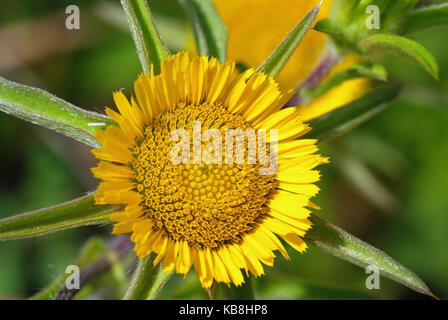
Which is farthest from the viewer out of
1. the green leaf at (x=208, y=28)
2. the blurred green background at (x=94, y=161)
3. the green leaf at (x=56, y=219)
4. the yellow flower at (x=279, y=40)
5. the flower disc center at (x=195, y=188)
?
the blurred green background at (x=94, y=161)

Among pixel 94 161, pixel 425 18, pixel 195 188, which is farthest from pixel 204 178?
pixel 94 161

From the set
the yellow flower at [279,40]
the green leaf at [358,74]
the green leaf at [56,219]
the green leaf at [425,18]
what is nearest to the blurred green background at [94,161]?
the yellow flower at [279,40]

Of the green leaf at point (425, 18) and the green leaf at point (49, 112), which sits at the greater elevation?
the green leaf at point (425, 18)

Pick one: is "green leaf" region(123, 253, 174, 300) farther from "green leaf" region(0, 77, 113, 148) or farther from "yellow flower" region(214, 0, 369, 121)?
"yellow flower" region(214, 0, 369, 121)

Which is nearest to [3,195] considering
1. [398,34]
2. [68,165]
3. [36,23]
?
[68,165]

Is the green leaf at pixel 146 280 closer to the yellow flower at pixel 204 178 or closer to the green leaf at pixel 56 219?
the yellow flower at pixel 204 178

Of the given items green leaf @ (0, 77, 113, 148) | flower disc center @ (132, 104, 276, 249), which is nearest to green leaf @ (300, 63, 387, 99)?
flower disc center @ (132, 104, 276, 249)

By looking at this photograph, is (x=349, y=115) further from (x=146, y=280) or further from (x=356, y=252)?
(x=146, y=280)

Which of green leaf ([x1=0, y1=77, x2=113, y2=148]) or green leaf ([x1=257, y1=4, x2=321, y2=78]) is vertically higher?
green leaf ([x1=257, y1=4, x2=321, y2=78])
